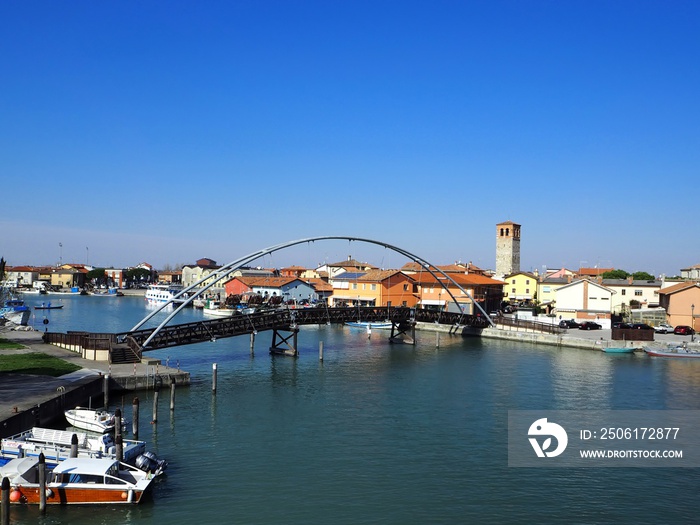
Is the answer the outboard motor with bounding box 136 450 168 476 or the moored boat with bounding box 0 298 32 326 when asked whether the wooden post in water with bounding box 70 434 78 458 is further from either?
the moored boat with bounding box 0 298 32 326

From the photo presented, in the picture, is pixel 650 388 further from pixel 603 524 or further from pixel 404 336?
→ pixel 404 336

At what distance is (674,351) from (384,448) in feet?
132

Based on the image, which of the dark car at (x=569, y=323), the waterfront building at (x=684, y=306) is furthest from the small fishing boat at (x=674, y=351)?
the dark car at (x=569, y=323)

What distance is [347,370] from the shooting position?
46375 mm

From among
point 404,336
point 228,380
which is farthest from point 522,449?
point 404,336

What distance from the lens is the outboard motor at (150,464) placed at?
21589 millimetres

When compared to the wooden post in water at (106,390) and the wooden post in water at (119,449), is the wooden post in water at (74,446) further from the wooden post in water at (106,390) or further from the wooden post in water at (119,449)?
the wooden post in water at (106,390)

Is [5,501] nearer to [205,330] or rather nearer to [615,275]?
[205,330]

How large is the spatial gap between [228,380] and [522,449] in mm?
20751

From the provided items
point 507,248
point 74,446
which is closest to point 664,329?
point 507,248

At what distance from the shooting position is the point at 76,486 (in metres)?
20.0

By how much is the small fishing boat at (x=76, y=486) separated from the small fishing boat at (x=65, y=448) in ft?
4.11

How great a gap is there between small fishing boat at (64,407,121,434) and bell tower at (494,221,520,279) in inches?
4050

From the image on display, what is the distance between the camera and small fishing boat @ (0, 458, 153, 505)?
65.3 ft
